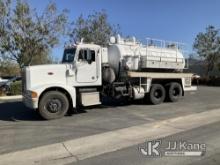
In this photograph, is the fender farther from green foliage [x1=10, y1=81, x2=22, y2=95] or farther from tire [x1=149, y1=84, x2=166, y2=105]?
green foliage [x1=10, y1=81, x2=22, y2=95]

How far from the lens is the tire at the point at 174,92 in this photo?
16.8 meters

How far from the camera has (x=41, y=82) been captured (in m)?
12.6

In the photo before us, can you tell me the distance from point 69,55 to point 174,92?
6.18 m

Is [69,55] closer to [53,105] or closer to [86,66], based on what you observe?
[86,66]

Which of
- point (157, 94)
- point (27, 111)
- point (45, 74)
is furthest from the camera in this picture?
point (157, 94)

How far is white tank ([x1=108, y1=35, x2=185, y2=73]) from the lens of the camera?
50.3 ft

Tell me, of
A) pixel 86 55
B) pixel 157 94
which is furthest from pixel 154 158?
pixel 157 94

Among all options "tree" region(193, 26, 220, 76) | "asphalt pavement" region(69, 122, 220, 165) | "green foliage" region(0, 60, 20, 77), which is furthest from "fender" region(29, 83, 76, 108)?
"tree" region(193, 26, 220, 76)

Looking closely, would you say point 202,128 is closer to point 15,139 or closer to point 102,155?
point 102,155

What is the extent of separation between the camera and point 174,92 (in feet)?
56.2

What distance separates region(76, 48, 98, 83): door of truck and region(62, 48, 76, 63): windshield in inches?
10.5

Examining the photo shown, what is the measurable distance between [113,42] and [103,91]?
2.54m

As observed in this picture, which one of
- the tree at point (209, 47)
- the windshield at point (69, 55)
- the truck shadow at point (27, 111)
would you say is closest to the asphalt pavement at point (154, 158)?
the truck shadow at point (27, 111)

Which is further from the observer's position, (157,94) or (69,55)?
(157,94)
